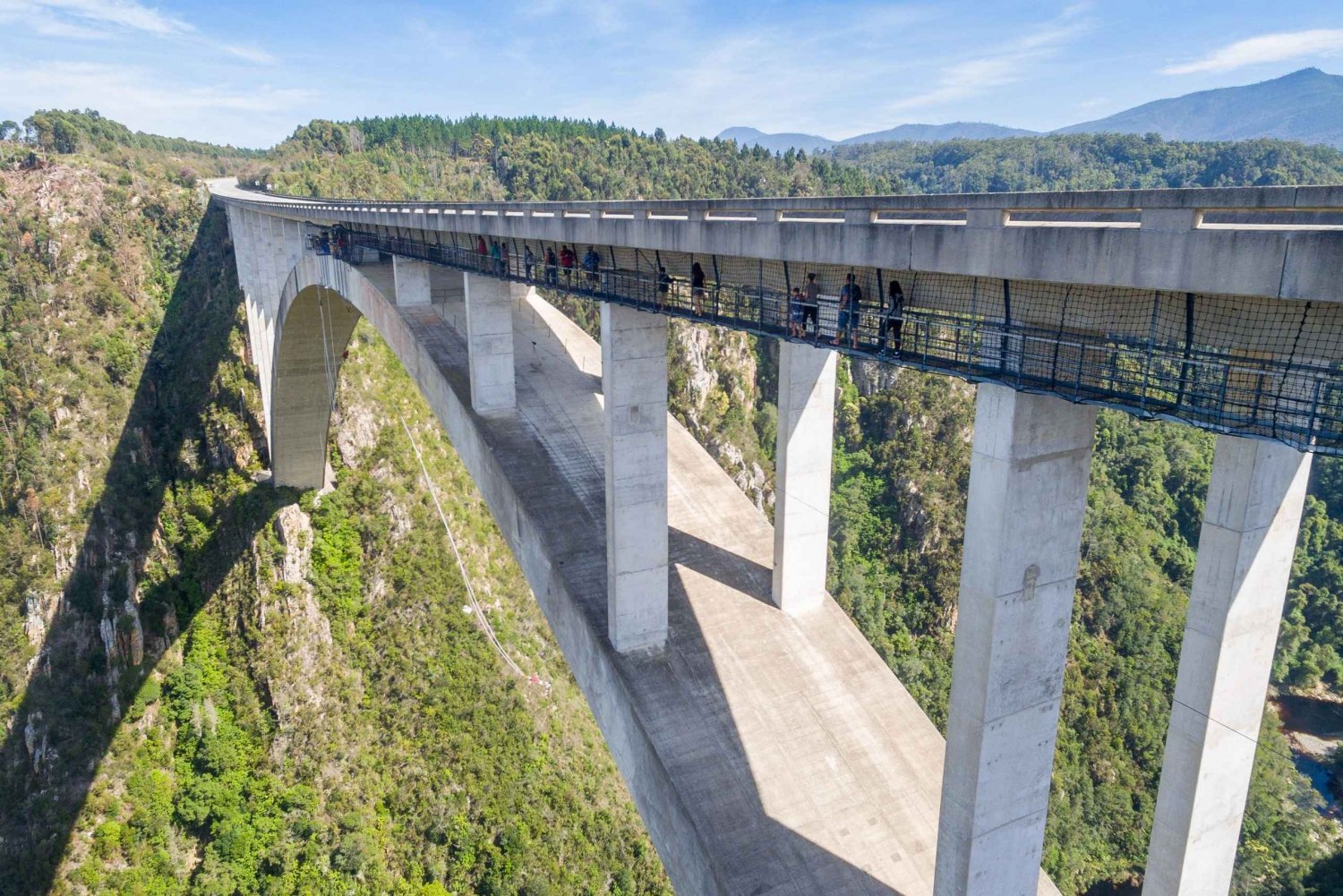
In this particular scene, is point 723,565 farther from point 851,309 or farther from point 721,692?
point 851,309

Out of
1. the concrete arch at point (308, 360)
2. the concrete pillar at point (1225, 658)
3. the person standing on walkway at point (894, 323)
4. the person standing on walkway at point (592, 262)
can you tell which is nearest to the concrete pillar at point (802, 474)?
the person standing on walkway at point (592, 262)

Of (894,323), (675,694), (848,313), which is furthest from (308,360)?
(894,323)

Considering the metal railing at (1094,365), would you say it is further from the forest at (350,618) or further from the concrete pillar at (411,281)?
the forest at (350,618)

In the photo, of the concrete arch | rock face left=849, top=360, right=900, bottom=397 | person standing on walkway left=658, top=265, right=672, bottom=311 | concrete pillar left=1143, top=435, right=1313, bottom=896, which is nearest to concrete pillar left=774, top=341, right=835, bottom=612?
person standing on walkway left=658, top=265, right=672, bottom=311

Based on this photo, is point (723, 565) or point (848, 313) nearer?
point (848, 313)

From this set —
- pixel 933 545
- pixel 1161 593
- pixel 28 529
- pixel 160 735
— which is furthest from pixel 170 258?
pixel 1161 593

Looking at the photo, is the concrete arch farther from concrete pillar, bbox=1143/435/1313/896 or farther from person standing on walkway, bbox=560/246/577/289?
concrete pillar, bbox=1143/435/1313/896

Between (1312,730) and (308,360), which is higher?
(308,360)
